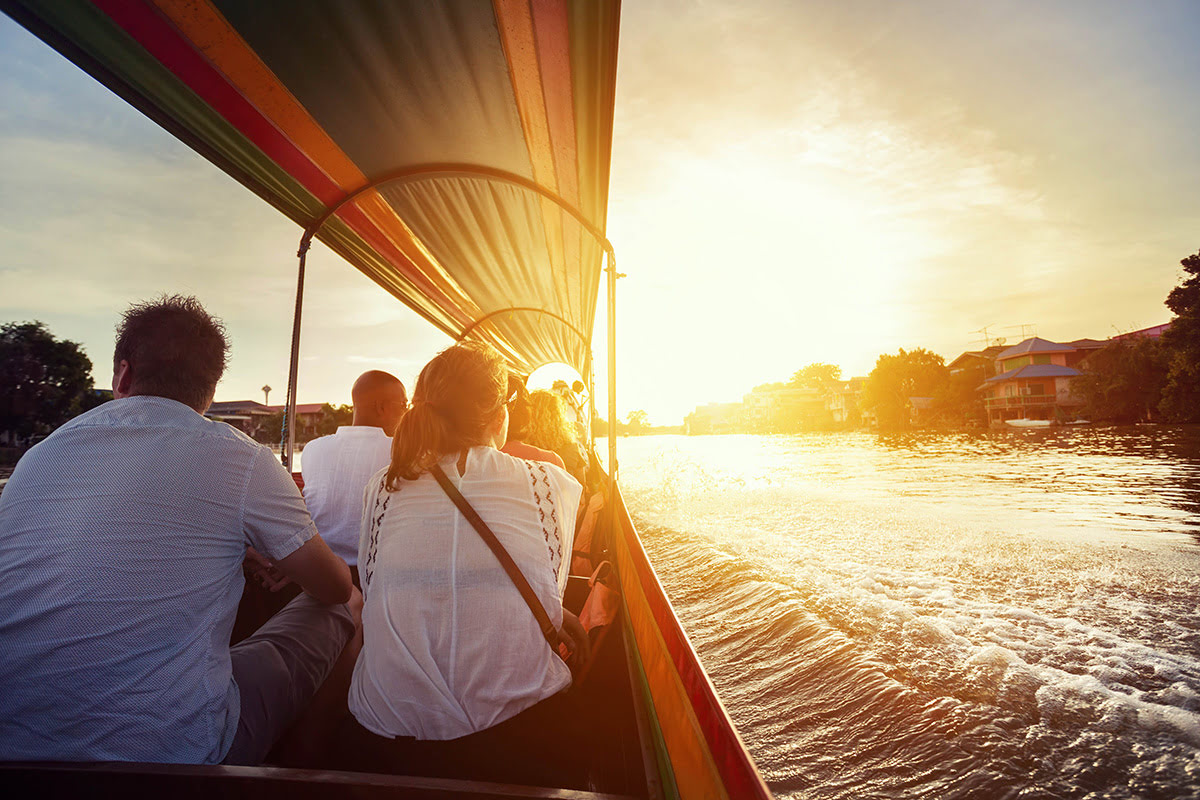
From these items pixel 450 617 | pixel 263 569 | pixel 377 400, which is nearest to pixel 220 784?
pixel 450 617

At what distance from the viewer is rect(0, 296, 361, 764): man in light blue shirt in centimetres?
108

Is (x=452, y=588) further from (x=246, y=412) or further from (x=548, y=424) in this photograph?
(x=246, y=412)

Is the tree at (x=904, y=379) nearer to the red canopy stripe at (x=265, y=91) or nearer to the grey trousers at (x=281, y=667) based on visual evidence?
the red canopy stripe at (x=265, y=91)

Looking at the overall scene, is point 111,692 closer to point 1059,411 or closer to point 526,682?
point 526,682

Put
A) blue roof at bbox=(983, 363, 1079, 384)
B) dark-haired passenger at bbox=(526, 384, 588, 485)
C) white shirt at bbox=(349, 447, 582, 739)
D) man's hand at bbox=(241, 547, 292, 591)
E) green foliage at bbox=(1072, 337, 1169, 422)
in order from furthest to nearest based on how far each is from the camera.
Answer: blue roof at bbox=(983, 363, 1079, 384) → green foliage at bbox=(1072, 337, 1169, 422) → dark-haired passenger at bbox=(526, 384, 588, 485) → man's hand at bbox=(241, 547, 292, 591) → white shirt at bbox=(349, 447, 582, 739)

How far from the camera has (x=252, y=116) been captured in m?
2.29

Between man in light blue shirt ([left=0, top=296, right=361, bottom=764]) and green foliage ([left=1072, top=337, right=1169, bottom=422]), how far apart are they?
3916cm

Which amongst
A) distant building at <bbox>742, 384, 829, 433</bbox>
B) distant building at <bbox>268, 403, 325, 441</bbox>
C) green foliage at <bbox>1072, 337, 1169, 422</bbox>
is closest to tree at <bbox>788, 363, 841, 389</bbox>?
distant building at <bbox>742, 384, 829, 433</bbox>

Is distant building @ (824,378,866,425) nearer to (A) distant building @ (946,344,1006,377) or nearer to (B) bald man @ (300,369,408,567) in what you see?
(A) distant building @ (946,344,1006,377)

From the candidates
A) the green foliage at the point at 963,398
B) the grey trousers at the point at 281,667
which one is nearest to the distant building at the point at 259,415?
the grey trousers at the point at 281,667

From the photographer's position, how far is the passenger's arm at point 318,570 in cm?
138

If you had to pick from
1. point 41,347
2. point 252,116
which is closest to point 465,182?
point 252,116

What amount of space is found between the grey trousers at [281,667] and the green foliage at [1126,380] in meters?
38.9

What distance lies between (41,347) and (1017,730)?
126 ft
